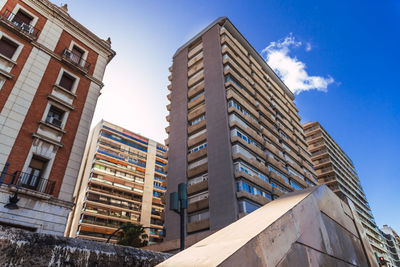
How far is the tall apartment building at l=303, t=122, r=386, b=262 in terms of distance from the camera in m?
60.4

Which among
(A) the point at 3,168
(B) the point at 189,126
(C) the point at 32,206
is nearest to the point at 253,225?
(C) the point at 32,206

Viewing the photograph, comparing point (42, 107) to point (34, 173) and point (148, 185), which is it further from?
point (148, 185)

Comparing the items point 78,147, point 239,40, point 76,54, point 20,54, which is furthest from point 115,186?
point 20,54

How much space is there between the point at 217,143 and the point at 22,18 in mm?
21381

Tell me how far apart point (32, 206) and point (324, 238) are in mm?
10361

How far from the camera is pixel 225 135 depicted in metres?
30.0

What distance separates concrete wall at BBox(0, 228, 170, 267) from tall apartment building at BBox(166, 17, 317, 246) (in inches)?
903

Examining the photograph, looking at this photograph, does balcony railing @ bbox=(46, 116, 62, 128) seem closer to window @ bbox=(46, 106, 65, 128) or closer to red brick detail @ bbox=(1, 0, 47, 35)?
window @ bbox=(46, 106, 65, 128)

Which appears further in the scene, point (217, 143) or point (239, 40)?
point (239, 40)

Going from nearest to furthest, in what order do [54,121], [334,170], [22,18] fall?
[54,121]
[22,18]
[334,170]

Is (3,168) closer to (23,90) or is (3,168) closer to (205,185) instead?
(23,90)

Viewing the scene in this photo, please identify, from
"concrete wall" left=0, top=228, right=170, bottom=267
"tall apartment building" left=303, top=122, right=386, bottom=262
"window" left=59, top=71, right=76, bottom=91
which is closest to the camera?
"concrete wall" left=0, top=228, right=170, bottom=267

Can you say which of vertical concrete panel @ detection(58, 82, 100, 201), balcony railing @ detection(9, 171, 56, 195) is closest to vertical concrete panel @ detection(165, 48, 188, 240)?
vertical concrete panel @ detection(58, 82, 100, 201)

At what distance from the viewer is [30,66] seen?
12641mm
